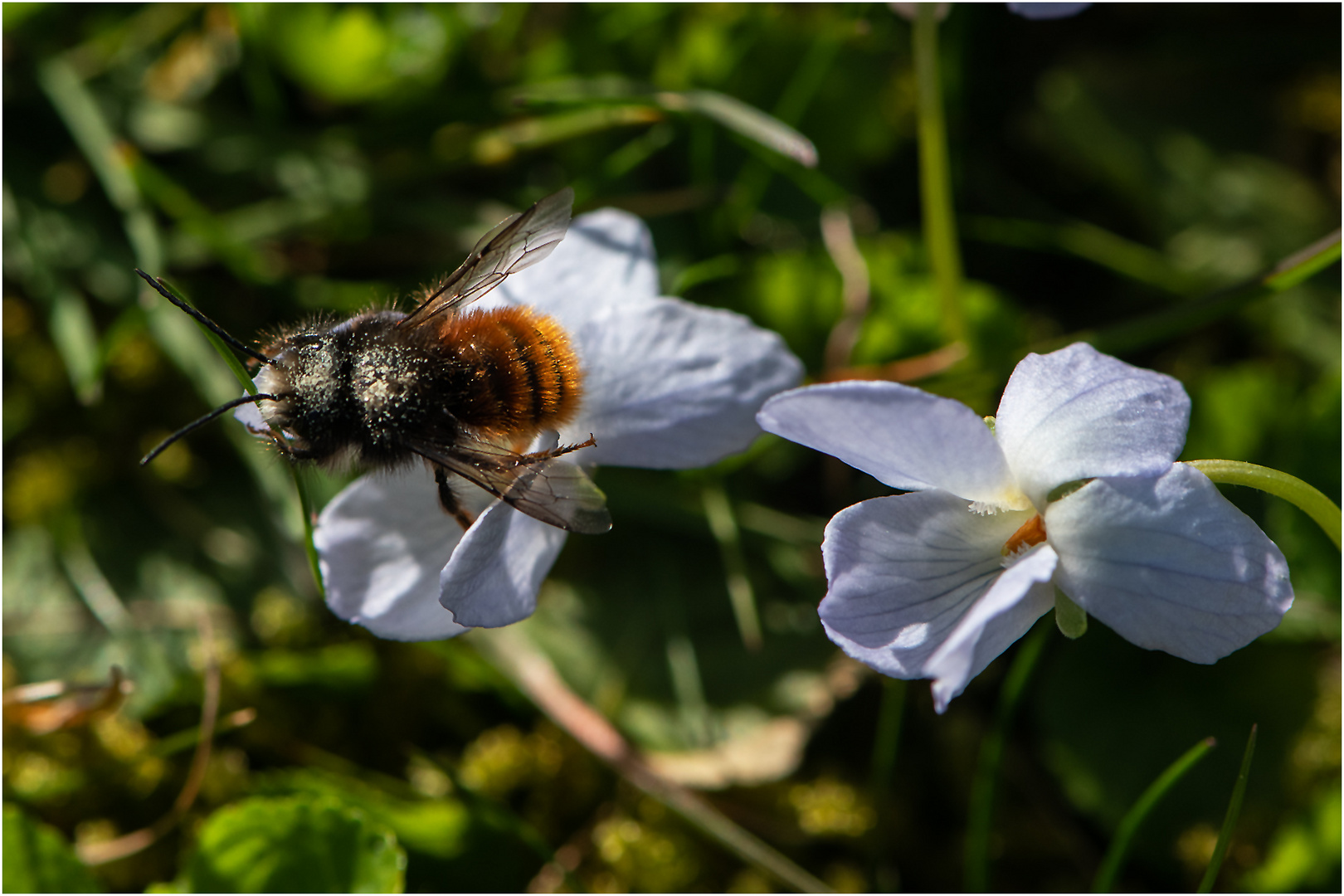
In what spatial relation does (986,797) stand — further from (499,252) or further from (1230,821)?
(499,252)

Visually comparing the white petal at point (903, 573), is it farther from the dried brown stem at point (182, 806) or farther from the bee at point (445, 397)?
the dried brown stem at point (182, 806)

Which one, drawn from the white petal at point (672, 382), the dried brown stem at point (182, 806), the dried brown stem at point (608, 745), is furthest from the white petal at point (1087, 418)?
the dried brown stem at point (182, 806)

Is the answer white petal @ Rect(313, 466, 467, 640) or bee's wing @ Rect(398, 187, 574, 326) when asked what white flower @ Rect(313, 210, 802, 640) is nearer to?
white petal @ Rect(313, 466, 467, 640)

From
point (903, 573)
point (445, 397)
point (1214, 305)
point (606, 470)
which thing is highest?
point (445, 397)

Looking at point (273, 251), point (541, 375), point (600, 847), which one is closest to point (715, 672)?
point (600, 847)

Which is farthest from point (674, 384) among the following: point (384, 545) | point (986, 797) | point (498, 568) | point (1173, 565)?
point (986, 797)

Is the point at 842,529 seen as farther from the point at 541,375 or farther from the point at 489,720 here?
the point at 489,720
